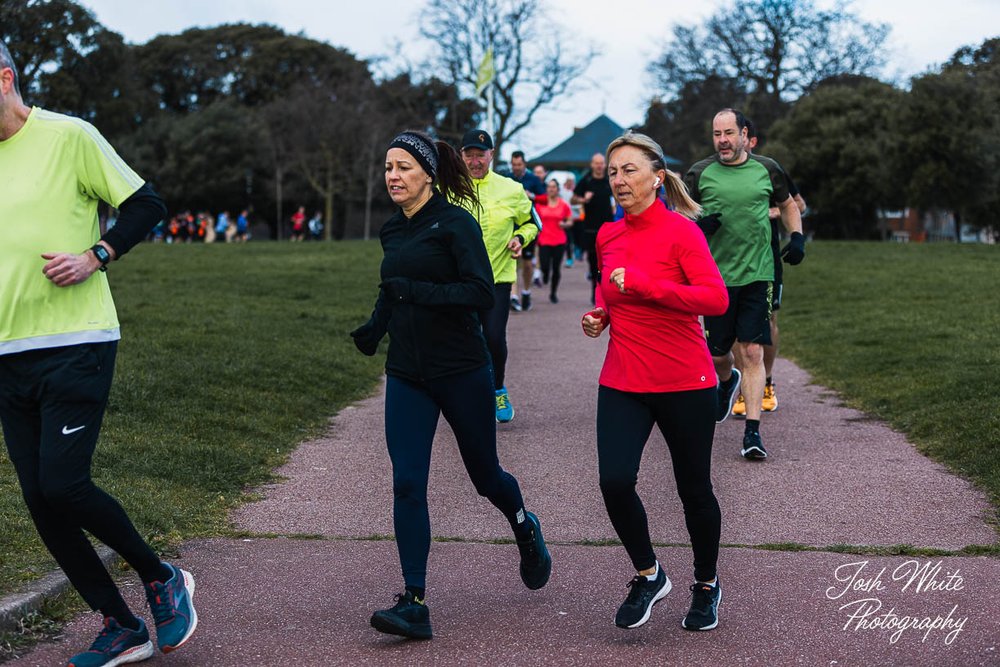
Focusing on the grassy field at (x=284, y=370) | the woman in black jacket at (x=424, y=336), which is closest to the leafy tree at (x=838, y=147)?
the grassy field at (x=284, y=370)

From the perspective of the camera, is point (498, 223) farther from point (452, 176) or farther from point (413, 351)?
point (413, 351)

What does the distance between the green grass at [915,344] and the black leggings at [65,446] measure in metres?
4.40

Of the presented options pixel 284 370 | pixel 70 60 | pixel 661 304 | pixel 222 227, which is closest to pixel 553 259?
pixel 284 370

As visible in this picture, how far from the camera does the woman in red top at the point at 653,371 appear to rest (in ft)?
14.8

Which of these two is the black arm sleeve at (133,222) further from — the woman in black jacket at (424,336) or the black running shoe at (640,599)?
the black running shoe at (640,599)

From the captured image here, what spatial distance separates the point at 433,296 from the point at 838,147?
47596 millimetres


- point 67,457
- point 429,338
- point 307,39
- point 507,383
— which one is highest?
point 307,39

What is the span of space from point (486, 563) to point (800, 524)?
5.38ft

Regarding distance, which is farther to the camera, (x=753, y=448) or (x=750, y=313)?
(x=750, y=313)

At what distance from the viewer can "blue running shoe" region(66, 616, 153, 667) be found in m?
4.13

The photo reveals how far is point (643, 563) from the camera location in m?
4.64

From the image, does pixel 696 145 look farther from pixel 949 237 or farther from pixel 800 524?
pixel 800 524

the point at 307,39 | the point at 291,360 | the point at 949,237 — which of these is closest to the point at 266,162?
the point at 307,39

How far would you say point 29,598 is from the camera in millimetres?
4629
